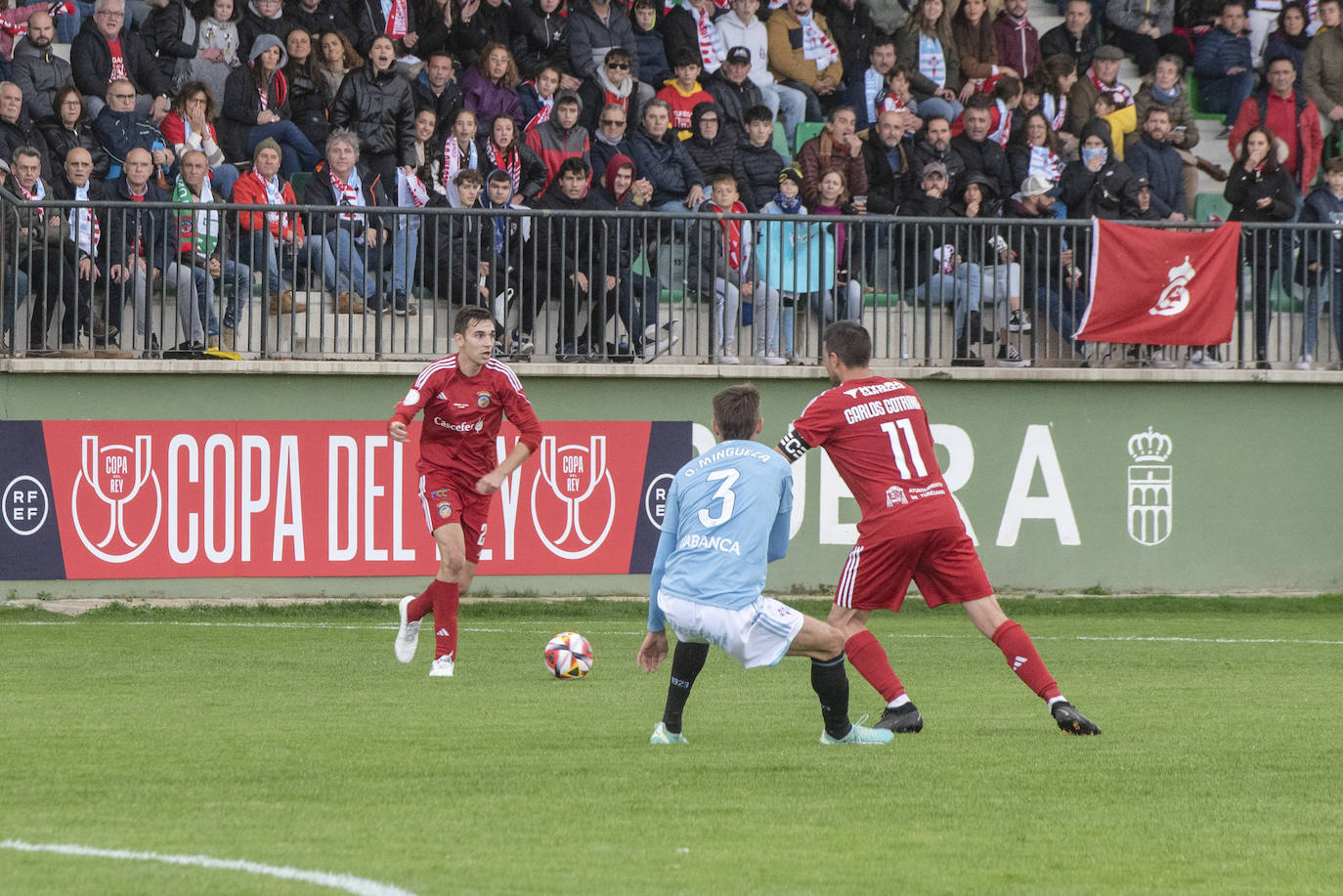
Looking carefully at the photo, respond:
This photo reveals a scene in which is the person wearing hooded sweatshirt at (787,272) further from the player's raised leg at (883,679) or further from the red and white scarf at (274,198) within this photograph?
the player's raised leg at (883,679)

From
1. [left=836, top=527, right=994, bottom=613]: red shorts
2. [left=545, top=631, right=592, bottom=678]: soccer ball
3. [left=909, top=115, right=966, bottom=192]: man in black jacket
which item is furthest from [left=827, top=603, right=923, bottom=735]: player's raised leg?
[left=909, top=115, right=966, bottom=192]: man in black jacket

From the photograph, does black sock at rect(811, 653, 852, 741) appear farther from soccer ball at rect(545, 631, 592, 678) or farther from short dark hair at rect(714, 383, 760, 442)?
soccer ball at rect(545, 631, 592, 678)

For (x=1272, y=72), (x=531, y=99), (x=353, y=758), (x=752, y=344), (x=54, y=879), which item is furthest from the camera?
(x=1272, y=72)

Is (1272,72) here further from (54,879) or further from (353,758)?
(54,879)

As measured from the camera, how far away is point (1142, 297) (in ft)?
55.6

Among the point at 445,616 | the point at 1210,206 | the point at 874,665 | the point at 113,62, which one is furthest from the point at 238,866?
the point at 1210,206

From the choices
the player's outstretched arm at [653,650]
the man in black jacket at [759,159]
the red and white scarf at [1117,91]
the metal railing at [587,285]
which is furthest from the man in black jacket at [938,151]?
the player's outstretched arm at [653,650]

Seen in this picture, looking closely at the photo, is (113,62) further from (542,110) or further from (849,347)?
(849,347)

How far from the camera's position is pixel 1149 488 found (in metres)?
17.1

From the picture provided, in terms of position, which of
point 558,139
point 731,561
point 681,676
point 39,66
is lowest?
point 681,676

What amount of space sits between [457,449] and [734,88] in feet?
27.5

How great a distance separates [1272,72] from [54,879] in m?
18.0

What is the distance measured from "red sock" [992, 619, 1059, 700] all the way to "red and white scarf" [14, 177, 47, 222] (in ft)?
32.7

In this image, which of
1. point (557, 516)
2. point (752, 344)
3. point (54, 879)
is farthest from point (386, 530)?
point (54, 879)
